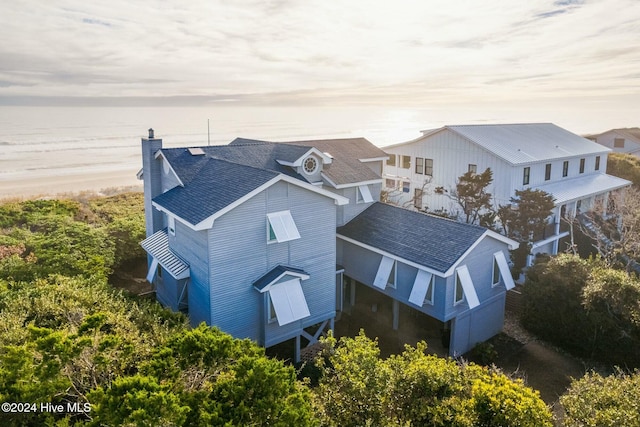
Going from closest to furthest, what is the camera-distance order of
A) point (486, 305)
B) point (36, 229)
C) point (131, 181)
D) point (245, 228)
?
1. point (245, 228)
2. point (486, 305)
3. point (36, 229)
4. point (131, 181)

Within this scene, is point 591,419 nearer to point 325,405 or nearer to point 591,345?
point 325,405

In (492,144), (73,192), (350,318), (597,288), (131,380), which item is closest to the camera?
(131,380)

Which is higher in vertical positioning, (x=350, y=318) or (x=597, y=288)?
(x=597, y=288)

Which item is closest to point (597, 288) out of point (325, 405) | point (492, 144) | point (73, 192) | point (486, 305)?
point (486, 305)

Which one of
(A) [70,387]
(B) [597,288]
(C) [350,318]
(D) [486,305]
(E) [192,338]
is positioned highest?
(E) [192,338]

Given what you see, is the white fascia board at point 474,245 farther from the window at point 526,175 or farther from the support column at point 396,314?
the window at point 526,175

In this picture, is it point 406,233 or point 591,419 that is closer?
point 591,419

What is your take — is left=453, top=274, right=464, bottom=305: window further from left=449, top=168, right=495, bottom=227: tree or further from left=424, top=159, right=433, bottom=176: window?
left=424, top=159, right=433, bottom=176: window
